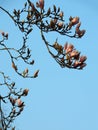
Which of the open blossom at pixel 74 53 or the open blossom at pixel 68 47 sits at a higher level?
the open blossom at pixel 68 47

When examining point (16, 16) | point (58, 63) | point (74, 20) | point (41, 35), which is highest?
point (16, 16)

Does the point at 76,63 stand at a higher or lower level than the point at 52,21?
lower

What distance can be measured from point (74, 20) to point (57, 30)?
0.83ft

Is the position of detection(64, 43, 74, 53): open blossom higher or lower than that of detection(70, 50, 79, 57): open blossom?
higher

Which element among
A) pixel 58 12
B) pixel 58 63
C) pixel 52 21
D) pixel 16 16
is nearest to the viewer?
pixel 58 63

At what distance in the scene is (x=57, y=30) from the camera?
3.90 m

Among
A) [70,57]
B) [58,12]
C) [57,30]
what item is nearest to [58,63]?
[70,57]

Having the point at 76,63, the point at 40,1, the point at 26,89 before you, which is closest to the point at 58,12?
the point at 40,1

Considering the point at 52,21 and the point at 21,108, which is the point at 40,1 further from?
the point at 21,108

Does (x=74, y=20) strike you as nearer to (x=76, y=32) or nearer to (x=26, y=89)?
(x=76, y=32)

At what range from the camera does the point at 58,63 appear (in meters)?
3.62

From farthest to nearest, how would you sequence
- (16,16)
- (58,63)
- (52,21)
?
(16,16) < (52,21) < (58,63)

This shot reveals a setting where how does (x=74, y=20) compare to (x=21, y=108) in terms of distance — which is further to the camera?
(x=21, y=108)

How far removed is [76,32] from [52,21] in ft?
1.14
